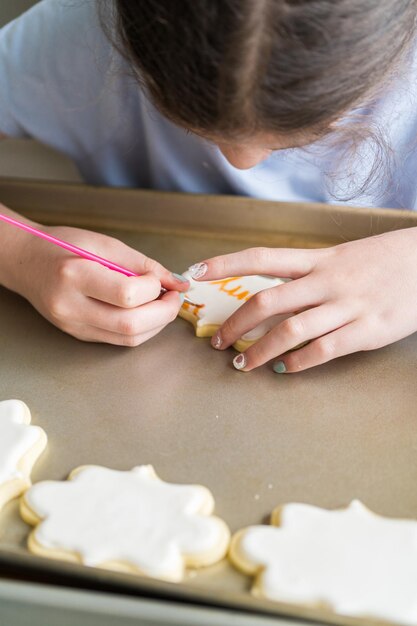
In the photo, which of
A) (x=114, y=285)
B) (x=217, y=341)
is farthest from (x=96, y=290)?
(x=217, y=341)

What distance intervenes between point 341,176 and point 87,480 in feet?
1.53

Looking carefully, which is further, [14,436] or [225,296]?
[225,296]

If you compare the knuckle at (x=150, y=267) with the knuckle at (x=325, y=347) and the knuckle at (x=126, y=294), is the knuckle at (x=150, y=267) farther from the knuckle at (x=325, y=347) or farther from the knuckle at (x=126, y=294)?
the knuckle at (x=325, y=347)

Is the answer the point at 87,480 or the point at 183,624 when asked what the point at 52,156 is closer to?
the point at 87,480

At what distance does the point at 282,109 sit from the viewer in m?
0.50

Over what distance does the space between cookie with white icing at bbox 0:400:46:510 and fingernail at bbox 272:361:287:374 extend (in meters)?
0.23

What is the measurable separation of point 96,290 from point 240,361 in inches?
6.1

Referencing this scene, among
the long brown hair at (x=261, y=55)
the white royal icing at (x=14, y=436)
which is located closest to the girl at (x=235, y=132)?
the long brown hair at (x=261, y=55)

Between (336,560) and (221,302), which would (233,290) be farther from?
(336,560)

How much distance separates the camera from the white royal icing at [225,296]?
72 centimetres

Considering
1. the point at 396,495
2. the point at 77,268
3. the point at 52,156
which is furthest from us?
the point at 52,156

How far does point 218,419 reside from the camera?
2.13 feet

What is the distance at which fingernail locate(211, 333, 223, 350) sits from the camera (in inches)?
28.1

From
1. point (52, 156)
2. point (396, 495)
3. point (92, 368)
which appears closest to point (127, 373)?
point (92, 368)
